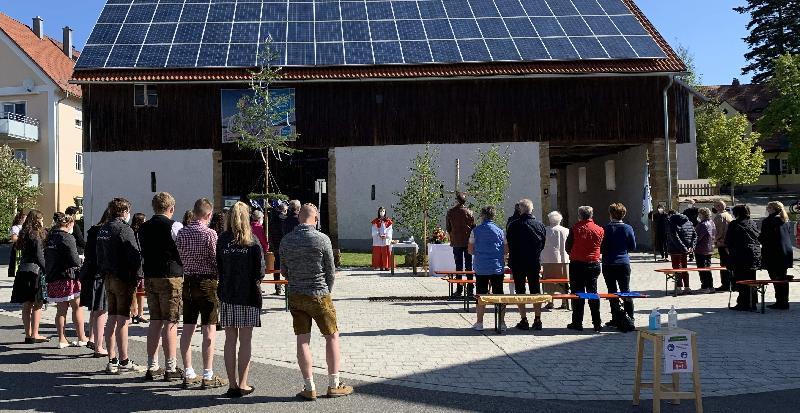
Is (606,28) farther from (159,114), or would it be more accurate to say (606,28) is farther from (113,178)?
(113,178)

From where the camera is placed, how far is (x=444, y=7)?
1217 inches

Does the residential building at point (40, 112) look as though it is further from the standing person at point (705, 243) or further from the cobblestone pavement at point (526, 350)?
the standing person at point (705, 243)

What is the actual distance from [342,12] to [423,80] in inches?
203

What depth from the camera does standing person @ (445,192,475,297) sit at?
48.6 ft

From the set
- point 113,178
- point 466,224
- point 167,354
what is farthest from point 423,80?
point 167,354

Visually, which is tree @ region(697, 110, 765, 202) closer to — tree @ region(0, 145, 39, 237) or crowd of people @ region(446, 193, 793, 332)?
crowd of people @ region(446, 193, 793, 332)

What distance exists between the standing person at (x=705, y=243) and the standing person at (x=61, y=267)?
38.5 ft

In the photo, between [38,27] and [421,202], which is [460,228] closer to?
[421,202]

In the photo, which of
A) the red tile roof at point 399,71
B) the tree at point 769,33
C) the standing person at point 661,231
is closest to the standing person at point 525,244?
the standing person at point 661,231

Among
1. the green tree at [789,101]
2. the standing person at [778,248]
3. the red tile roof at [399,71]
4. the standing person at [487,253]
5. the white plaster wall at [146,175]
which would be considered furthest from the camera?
the green tree at [789,101]

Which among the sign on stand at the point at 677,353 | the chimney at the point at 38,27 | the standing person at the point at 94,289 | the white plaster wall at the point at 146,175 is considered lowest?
the sign on stand at the point at 677,353

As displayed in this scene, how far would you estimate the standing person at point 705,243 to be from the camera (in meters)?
15.7

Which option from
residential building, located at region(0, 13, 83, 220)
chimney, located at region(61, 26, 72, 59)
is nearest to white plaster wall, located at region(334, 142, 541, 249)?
residential building, located at region(0, 13, 83, 220)

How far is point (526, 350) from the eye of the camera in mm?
9523
